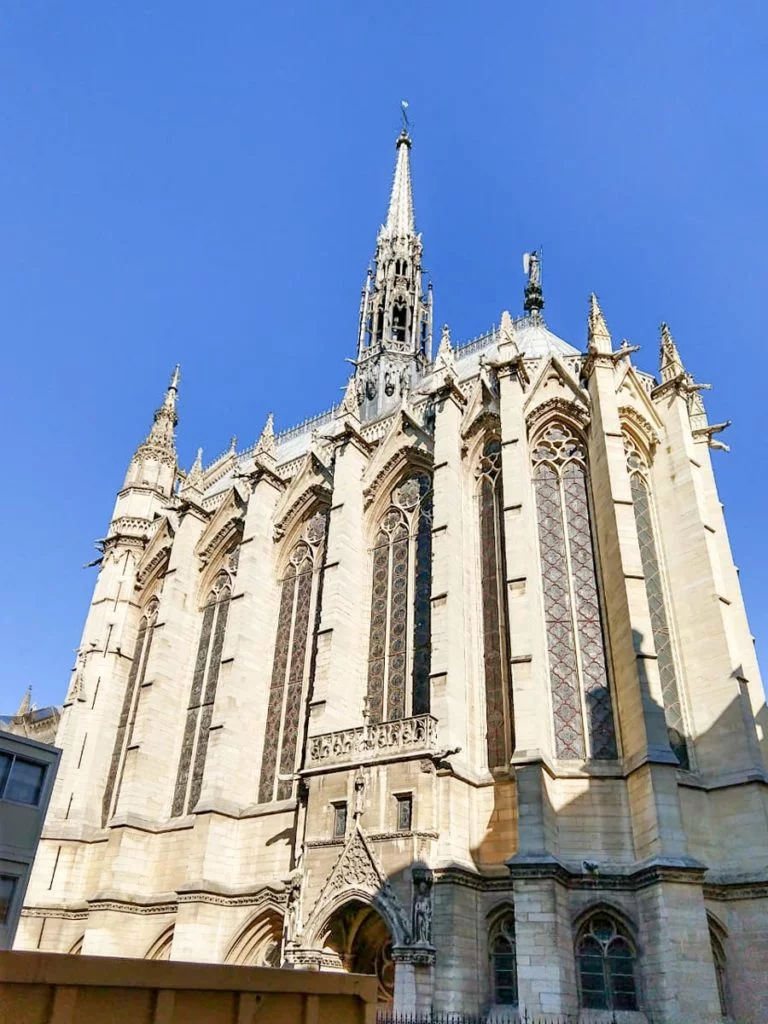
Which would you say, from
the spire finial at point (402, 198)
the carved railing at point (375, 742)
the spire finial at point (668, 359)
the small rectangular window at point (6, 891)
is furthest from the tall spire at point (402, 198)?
the small rectangular window at point (6, 891)

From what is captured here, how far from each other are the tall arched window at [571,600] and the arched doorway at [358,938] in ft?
18.4

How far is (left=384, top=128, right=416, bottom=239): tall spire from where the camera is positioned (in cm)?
4443

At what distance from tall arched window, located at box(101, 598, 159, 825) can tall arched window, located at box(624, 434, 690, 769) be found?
54.6 feet

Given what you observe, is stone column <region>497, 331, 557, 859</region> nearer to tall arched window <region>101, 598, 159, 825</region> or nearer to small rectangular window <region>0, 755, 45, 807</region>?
small rectangular window <region>0, 755, 45, 807</region>

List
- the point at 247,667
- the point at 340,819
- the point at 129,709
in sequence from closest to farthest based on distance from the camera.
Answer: the point at 340,819 < the point at 247,667 < the point at 129,709

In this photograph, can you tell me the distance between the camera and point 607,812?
16266 millimetres

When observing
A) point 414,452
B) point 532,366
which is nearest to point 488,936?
point 414,452

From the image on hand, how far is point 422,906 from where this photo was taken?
15109mm

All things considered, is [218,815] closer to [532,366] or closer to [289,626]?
[289,626]

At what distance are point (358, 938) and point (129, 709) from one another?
13441mm

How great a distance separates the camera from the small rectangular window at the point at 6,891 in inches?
532

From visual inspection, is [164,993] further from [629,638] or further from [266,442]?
[266,442]

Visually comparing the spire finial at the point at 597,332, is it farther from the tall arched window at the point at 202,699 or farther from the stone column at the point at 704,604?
the tall arched window at the point at 202,699

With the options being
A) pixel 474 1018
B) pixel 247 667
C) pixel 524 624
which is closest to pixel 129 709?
pixel 247 667
